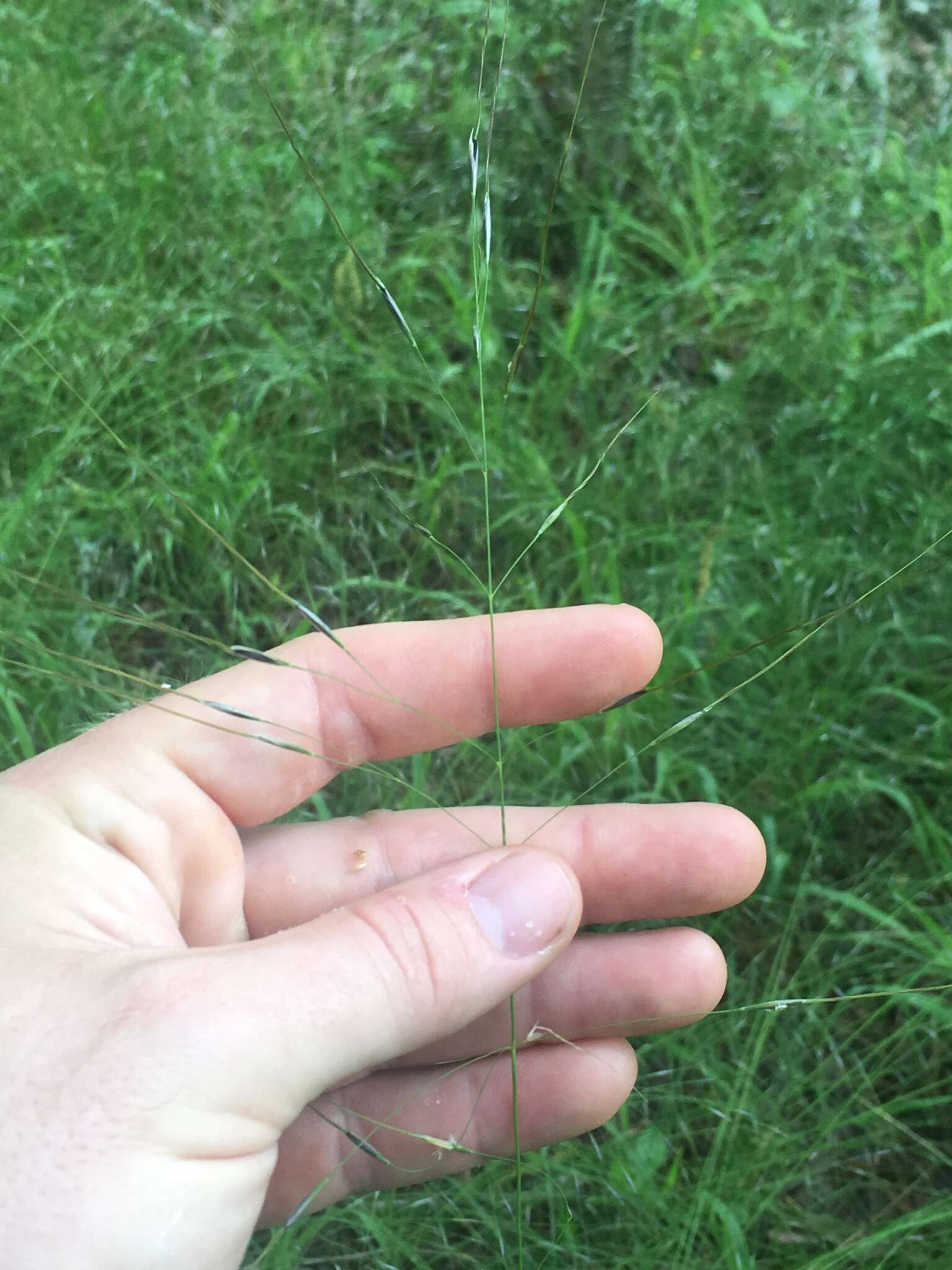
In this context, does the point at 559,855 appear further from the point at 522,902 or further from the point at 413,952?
the point at 413,952

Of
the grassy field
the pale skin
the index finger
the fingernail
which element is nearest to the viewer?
the pale skin

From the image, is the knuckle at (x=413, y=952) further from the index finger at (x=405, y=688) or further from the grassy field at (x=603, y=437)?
the grassy field at (x=603, y=437)

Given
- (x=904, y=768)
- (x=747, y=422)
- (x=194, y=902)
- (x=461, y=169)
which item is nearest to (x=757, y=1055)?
(x=904, y=768)

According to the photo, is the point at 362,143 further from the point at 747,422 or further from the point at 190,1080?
the point at 190,1080

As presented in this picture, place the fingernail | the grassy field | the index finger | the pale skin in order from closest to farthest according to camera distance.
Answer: the pale skin, the fingernail, the index finger, the grassy field

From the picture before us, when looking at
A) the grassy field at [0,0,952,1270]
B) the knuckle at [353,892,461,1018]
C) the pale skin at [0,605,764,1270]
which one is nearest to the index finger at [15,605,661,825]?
the pale skin at [0,605,764,1270]

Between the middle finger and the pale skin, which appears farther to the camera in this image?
the middle finger

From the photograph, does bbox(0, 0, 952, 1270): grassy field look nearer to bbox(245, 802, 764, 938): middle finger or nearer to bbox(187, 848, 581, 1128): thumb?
bbox(245, 802, 764, 938): middle finger

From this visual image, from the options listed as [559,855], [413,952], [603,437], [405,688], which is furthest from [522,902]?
[603,437]
